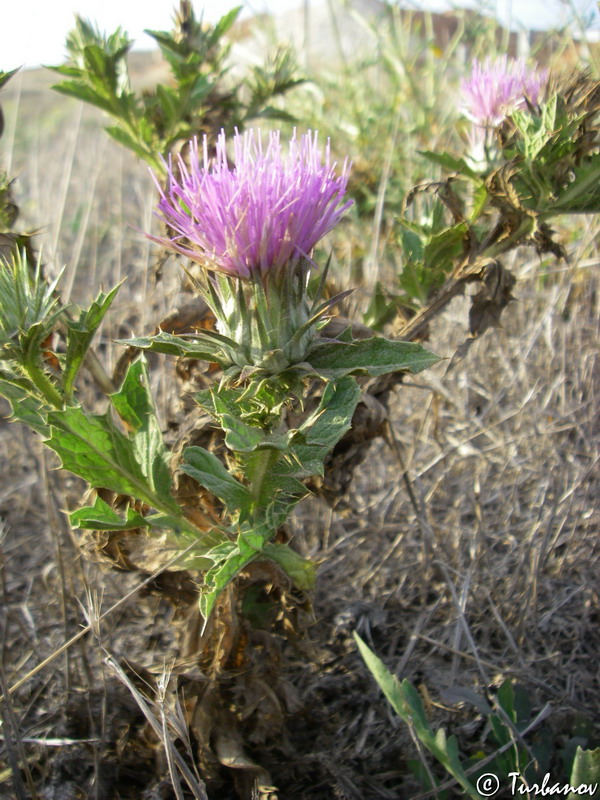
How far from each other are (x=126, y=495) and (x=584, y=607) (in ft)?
5.48

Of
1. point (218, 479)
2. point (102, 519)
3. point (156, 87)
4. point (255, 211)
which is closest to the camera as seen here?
point (255, 211)

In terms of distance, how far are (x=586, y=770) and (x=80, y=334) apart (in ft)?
5.05

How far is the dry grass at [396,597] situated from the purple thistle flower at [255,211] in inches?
29.8

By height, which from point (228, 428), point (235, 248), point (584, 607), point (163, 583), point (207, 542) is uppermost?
point (235, 248)

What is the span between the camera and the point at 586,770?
1.54 metres

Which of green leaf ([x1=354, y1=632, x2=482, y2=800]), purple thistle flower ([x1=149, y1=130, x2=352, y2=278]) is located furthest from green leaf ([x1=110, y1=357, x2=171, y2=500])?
green leaf ([x1=354, y1=632, x2=482, y2=800])

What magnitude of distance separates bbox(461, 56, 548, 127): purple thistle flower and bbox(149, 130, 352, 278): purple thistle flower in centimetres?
82

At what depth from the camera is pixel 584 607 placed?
2.38 metres

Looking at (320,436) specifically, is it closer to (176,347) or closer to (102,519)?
(176,347)

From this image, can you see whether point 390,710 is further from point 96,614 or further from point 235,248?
point 235,248

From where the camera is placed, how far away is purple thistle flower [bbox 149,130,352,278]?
1312 mm

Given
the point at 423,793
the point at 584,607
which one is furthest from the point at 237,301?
the point at 584,607

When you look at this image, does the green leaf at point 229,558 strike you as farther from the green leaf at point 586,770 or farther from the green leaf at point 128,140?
the green leaf at point 128,140

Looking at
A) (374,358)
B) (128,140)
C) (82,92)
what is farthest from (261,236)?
(82,92)
